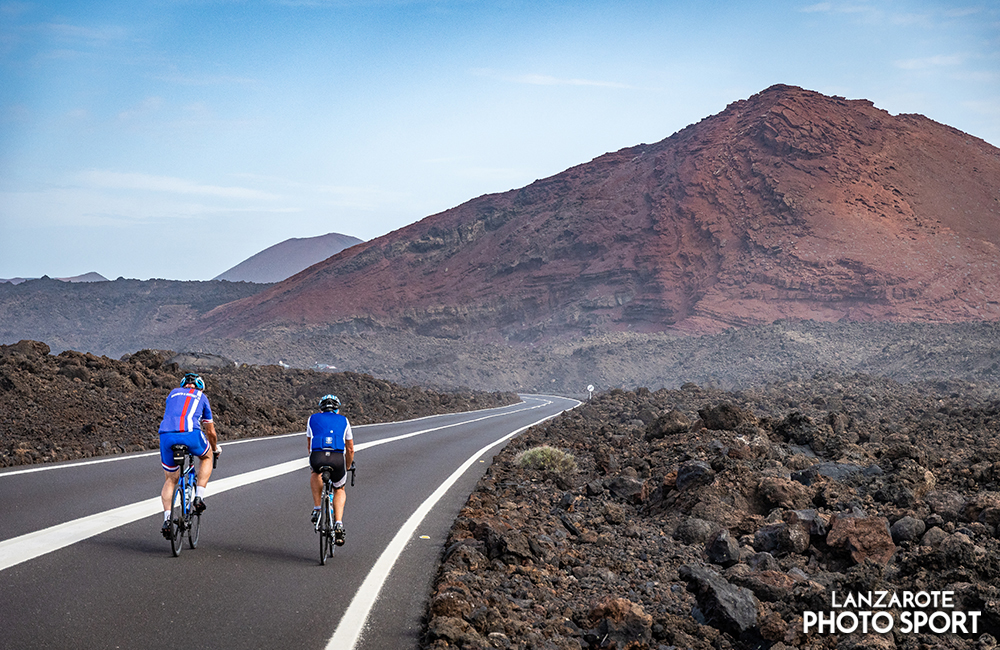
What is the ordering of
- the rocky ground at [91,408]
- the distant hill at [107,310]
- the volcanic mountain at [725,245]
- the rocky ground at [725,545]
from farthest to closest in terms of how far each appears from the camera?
the distant hill at [107,310]
the volcanic mountain at [725,245]
the rocky ground at [91,408]
the rocky ground at [725,545]

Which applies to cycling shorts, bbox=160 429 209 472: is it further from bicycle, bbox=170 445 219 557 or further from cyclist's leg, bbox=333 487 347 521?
cyclist's leg, bbox=333 487 347 521

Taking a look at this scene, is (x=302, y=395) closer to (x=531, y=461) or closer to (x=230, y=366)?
(x=230, y=366)

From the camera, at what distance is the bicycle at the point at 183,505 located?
7.09 m

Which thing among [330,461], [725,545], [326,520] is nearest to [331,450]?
[330,461]

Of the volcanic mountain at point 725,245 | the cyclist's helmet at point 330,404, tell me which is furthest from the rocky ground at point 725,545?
the volcanic mountain at point 725,245

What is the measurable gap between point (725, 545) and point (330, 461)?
399 cm

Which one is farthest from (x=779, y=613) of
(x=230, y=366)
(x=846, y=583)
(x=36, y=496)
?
(x=230, y=366)

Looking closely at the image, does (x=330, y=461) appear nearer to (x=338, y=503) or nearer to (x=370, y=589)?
(x=338, y=503)

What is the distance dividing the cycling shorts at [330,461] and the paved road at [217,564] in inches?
30.7

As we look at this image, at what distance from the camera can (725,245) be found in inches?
3410

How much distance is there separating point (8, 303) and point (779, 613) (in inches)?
6003

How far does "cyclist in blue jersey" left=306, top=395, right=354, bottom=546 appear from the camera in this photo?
7.17m

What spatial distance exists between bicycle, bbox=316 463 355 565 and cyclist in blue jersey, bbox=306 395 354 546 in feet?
0.14

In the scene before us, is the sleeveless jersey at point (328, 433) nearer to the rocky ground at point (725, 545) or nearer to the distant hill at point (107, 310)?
the rocky ground at point (725, 545)
